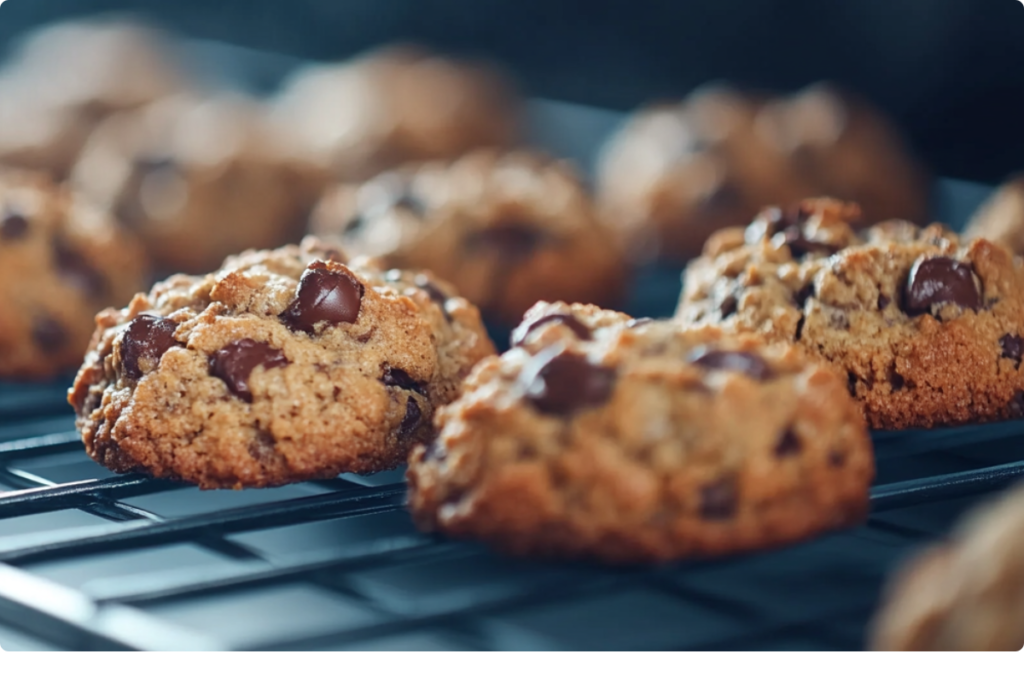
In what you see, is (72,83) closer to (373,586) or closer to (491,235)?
(491,235)

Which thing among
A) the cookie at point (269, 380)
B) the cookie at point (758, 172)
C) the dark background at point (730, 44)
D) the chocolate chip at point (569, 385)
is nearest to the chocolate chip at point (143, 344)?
the cookie at point (269, 380)

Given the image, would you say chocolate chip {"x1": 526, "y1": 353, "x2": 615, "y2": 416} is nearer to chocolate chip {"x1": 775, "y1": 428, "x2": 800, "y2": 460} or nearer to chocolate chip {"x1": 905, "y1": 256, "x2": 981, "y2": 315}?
chocolate chip {"x1": 775, "y1": 428, "x2": 800, "y2": 460}

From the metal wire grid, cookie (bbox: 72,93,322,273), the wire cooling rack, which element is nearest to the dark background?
cookie (bbox: 72,93,322,273)

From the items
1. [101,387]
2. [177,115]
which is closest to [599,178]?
[177,115]

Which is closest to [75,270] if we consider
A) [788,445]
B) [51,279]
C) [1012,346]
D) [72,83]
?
[51,279]

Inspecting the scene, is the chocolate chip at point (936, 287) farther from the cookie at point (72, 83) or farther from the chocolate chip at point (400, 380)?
the cookie at point (72, 83)

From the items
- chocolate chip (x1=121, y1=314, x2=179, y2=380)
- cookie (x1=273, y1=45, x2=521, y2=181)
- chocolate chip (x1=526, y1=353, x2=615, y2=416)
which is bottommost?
chocolate chip (x1=526, y1=353, x2=615, y2=416)
